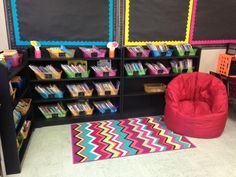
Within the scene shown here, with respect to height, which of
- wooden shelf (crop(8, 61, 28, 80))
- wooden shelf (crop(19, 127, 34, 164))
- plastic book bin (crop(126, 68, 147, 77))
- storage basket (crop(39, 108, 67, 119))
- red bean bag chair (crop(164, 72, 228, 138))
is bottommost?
wooden shelf (crop(19, 127, 34, 164))

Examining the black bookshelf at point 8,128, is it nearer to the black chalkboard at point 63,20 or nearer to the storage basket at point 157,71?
the black chalkboard at point 63,20

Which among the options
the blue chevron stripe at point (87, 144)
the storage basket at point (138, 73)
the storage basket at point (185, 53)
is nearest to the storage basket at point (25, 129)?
the blue chevron stripe at point (87, 144)

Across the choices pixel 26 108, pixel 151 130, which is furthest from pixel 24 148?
pixel 151 130

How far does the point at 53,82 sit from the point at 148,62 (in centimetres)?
145

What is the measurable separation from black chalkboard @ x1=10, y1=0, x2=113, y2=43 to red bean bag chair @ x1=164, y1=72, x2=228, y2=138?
1.25 m

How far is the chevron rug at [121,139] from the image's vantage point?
8.18 feet

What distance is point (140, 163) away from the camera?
7.59ft

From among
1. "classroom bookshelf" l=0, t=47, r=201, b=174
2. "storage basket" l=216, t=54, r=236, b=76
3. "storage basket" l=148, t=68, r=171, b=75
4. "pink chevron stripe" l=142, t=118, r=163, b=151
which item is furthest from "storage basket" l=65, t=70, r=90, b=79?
"storage basket" l=216, t=54, r=236, b=76

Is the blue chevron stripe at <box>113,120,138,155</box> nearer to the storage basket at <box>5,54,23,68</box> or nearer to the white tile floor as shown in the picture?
the white tile floor

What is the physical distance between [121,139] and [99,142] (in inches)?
11.1

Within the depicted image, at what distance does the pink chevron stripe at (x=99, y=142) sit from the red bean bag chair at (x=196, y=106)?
93 centimetres

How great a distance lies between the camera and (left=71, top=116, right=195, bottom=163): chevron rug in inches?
98.1

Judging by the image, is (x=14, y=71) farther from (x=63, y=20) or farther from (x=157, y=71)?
(x=157, y=71)

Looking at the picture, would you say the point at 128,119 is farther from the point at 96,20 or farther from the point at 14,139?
the point at 14,139
